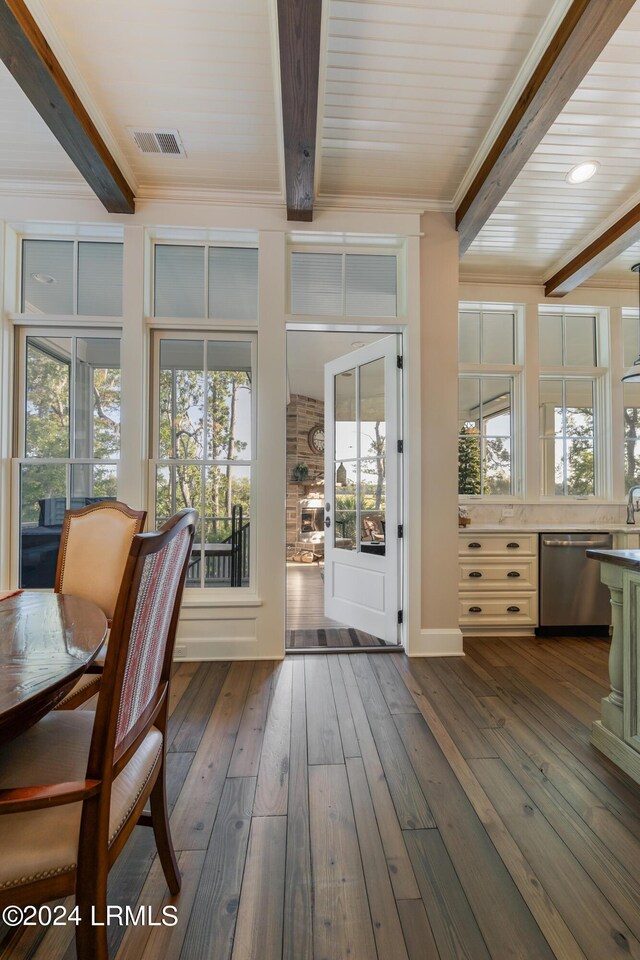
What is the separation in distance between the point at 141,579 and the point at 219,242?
285cm

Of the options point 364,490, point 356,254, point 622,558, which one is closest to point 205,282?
point 356,254

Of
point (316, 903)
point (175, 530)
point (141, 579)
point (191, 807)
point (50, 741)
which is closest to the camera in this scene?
point (141, 579)

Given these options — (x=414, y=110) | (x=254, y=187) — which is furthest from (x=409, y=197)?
(x=254, y=187)

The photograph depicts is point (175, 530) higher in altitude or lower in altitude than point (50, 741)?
higher

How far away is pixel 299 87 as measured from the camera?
183 cm

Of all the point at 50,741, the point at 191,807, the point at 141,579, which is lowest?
the point at 191,807

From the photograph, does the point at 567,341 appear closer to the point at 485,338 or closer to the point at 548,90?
the point at 485,338

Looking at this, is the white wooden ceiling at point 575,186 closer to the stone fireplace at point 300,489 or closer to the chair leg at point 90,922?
the chair leg at point 90,922

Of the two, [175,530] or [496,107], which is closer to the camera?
[175,530]

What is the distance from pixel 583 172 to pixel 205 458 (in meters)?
3.03

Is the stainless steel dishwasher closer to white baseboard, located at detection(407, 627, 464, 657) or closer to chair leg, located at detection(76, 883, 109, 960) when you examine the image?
white baseboard, located at detection(407, 627, 464, 657)

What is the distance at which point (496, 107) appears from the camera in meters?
2.18

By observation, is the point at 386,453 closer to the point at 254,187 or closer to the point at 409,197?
the point at 409,197

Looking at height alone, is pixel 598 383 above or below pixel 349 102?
below
